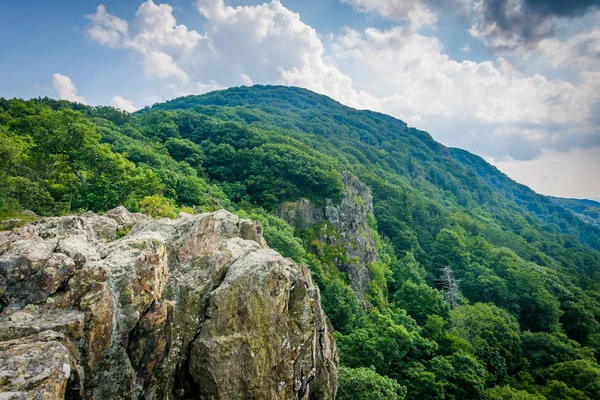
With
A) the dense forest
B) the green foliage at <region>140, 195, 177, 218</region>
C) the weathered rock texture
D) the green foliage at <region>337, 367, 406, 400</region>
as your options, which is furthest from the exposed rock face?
the weathered rock texture

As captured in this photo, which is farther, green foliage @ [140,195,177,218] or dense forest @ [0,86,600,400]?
green foliage @ [140,195,177,218]

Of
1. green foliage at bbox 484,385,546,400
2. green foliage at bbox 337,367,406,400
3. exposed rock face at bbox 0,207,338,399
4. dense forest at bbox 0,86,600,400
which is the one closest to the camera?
exposed rock face at bbox 0,207,338,399

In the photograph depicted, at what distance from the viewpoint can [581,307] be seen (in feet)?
201

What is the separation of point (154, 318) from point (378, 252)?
212 feet

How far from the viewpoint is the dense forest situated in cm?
2897

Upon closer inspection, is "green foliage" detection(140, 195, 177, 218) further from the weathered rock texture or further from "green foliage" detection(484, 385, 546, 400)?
"green foliage" detection(484, 385, 546, 400)

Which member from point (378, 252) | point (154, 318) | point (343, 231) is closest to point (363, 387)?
point (154, 318)

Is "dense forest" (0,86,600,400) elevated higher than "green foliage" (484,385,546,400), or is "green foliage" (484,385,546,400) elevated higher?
"dense forest" (0,86,600,400)

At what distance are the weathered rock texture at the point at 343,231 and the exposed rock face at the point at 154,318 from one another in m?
40.1

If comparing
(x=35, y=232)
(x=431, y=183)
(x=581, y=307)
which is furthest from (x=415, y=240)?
(x=431, y=183)

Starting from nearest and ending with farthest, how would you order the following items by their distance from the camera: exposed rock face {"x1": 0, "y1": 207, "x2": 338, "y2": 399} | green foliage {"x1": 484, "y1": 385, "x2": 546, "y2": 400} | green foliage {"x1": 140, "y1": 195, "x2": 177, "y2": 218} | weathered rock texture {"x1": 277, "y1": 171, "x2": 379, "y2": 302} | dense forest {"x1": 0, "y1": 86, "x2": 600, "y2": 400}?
1. exposed rock face {"x1": 0, "y1": 207, "x2": 338, "y2": 399}
2. green foliage {"x1": 484, "y1": 385, "x2": 546, "y2": 400}
3. dense forest {"x1": 0, "y1": 86, "x2": 600, "y2": 400}
4. green foliage {"x1": 140, "y1": 195, "x2": 177, "y2": 218}
5. weathered rock texture {"x1": 277, "y1": 171, "x2": 379, "y2": 302}

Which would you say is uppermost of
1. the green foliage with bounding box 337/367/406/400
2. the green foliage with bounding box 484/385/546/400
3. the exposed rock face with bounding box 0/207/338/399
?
the exposed rock face with bounding box 0/207/338/399

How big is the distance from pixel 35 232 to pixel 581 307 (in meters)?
87.0

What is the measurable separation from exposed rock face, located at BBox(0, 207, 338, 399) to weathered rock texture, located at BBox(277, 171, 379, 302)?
40.1 metres
